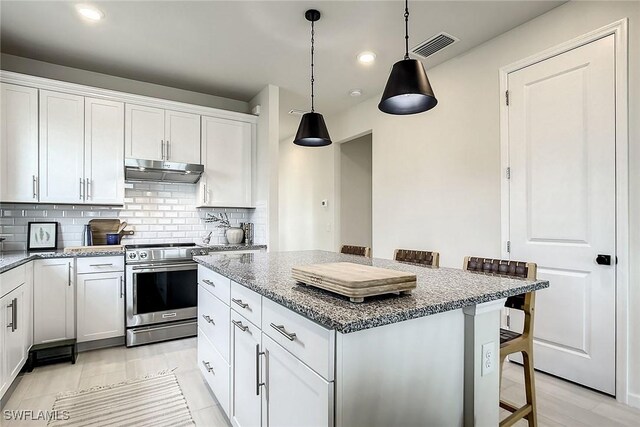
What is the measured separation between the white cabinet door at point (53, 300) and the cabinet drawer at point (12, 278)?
9.5 inches

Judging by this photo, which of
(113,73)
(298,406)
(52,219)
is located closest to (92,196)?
(52,219)

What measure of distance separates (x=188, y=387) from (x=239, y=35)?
2.84 m

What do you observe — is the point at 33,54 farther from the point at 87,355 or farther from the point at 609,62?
the point at 609,62

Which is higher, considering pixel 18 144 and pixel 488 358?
pixel 18 144

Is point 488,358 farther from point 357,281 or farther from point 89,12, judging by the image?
point 89,12

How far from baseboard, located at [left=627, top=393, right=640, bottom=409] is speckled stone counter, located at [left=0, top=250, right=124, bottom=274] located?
4.01 m

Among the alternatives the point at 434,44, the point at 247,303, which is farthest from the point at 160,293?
the point at 434,44

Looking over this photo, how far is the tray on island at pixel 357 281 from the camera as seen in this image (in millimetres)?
1098

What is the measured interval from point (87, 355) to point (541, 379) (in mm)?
3769

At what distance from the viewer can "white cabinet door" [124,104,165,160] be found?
350 cm

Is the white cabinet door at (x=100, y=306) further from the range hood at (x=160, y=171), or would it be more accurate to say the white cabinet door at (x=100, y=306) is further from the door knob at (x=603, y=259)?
the door knob at (x=603, y=259)

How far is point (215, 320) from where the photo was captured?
6.91 feet

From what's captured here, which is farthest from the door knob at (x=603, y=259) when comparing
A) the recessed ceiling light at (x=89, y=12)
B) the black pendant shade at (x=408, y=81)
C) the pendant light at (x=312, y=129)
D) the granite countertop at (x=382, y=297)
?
the recessed ceiling light at (x=89, y=12)

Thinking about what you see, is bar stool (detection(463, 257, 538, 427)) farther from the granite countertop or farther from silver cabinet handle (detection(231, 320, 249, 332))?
silver cabinet handle (detection(231, 320, 249, 332))
